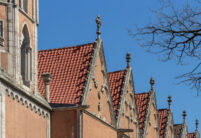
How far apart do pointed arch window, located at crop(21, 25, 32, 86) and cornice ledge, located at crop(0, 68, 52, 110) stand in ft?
2.41

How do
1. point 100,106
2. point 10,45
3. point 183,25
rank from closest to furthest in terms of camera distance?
point 183,25
point 10,45
point 100,106

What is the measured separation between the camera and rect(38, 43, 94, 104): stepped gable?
93.7 feet

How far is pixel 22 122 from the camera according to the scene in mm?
24297

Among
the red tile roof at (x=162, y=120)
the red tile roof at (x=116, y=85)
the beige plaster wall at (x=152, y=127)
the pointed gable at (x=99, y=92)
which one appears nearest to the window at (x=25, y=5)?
the pointed gable at (x=99, y=92)

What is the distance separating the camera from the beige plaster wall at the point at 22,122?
75.4ft

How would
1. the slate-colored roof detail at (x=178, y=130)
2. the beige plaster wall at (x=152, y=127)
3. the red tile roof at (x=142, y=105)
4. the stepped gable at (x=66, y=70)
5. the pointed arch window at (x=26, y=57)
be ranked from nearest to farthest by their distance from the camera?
the pointed arch window at (x=26, y=57)
the stepped gable at (x=66, y=70)
the red tile roof at (x=142, y=105)
the beige plaster wall at (x=152, y=127)
the slate-colored roof detail at (x=178, y=130)

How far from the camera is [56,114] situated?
91.2 ft

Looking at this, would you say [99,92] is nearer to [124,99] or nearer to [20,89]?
[124,99]

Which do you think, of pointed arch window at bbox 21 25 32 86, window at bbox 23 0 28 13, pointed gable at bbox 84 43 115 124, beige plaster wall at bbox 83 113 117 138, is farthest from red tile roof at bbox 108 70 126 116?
window at bbox 23 0 28 13

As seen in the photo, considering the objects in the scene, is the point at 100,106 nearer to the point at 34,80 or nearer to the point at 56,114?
the point at 56,114

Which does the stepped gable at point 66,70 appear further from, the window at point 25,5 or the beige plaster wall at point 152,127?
the beige plaster wall at point 152,127

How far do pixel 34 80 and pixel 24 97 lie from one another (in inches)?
64.8

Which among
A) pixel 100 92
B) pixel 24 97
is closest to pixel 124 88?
pixel 100 92

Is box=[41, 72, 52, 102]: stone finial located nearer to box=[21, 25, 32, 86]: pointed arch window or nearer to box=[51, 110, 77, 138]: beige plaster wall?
box=[51, 110, 77, 138]: beige plaster wall
